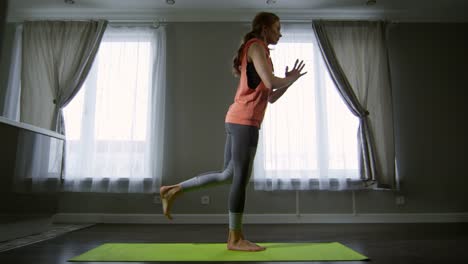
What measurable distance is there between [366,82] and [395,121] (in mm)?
564

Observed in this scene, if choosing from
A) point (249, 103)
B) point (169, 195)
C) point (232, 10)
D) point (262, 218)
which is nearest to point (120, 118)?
point (232, 10)

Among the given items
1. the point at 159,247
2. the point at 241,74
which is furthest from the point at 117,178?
the point at 241,74

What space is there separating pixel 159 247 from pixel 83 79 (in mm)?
2410

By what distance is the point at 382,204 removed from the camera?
3.40 meters

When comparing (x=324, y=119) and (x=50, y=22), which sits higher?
(x=50, y=22)

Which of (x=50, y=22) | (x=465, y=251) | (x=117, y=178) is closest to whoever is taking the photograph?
(x=465, y=251)

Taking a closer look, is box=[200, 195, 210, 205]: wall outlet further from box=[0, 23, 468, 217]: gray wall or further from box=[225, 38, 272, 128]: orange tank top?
box=[225, 38, 272, 128]: orange tank top

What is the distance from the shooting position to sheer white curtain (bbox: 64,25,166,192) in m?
3.31

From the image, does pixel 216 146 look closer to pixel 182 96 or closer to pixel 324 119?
pixel 182 96

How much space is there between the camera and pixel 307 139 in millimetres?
3400

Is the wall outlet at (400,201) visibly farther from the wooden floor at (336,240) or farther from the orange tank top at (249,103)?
the orange tank top at (249,103)

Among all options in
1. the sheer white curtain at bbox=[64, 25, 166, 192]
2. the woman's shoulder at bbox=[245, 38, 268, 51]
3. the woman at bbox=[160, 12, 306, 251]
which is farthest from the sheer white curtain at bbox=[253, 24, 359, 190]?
the woman's shoulder at bbox=[245, 38, 268, 51]

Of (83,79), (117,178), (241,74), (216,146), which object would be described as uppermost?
(83,79)

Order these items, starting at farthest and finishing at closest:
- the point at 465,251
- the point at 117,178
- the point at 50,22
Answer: the point at 50,22 < the point at 117,178 < the point at 465,251
